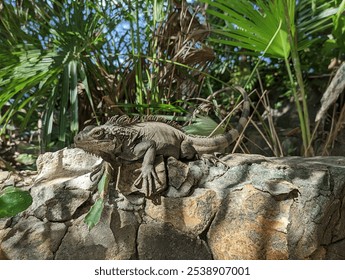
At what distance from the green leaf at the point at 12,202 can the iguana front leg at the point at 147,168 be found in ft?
1.89

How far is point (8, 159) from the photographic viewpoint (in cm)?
381

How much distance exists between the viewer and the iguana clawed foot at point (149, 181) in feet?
6.39

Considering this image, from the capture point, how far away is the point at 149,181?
6.39 feet

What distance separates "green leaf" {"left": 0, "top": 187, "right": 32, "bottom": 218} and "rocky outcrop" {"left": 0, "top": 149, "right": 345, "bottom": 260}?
35 cm

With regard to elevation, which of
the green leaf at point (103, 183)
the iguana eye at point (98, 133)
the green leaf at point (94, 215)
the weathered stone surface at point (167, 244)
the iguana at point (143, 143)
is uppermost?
the iguana eye at point (98, 133)

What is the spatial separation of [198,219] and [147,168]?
0.37 m

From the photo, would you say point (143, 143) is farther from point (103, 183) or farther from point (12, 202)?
point (12, 202)

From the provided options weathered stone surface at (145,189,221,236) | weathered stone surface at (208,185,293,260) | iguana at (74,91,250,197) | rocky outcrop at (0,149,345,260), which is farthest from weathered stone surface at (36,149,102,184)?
weathered stone surface at (208,185,293,260)

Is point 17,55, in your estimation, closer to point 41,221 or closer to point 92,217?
point 41,221

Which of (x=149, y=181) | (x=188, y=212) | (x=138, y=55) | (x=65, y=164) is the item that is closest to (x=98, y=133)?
(x=149, y=181)

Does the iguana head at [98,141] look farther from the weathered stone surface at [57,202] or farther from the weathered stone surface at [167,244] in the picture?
the weathered stone surface at [167,244]

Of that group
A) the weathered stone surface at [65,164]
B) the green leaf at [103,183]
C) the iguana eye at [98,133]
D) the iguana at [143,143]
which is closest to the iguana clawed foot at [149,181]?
the iguana at [143,143]
